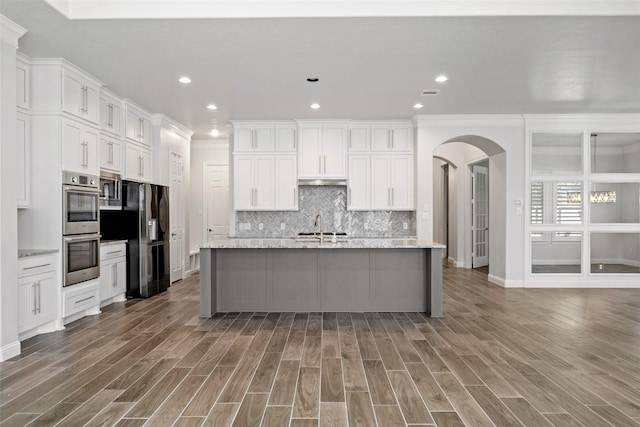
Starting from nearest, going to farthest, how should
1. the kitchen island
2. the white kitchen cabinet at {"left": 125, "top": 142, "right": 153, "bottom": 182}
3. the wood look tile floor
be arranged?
the wood look tile floor → the kitchen island → the white kitchen cabinet at {"left": 125, "top": 142, "right": 153, "bottom": 182}

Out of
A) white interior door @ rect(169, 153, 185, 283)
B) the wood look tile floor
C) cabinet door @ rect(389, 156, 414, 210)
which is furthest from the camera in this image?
white interior door @ rect(169, 153, 185, 283)

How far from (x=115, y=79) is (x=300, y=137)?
3.04m

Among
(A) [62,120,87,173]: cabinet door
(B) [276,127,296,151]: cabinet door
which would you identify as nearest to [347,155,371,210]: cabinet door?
(B) [276,127,296,151]: cabinet door

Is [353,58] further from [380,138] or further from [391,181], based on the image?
[391,181]

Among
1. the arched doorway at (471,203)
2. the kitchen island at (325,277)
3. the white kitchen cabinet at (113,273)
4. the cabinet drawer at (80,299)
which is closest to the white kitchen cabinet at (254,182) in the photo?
the white kitchen cabinet at (113,273)

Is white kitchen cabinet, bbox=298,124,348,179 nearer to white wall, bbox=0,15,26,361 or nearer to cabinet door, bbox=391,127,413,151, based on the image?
cabinet door, bbox=391,127,413,151

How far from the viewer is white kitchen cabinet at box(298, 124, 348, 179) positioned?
7.07 metres

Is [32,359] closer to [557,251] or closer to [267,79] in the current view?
[267,79]

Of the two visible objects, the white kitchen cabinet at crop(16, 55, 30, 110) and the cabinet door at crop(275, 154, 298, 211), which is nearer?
the white kitchen cabinet at crop(16, 55, 30, 110)

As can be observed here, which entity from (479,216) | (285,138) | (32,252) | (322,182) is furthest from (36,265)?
(479,216)

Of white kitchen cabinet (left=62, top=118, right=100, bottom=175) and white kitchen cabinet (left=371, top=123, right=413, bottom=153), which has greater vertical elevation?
white kitchen cabinet (left=371, top=123, right=413, bottom=153)

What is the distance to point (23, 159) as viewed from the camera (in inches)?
168

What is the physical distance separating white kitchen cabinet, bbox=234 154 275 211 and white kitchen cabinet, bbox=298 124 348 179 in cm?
58

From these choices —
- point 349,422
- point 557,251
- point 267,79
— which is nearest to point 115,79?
point 267,79
